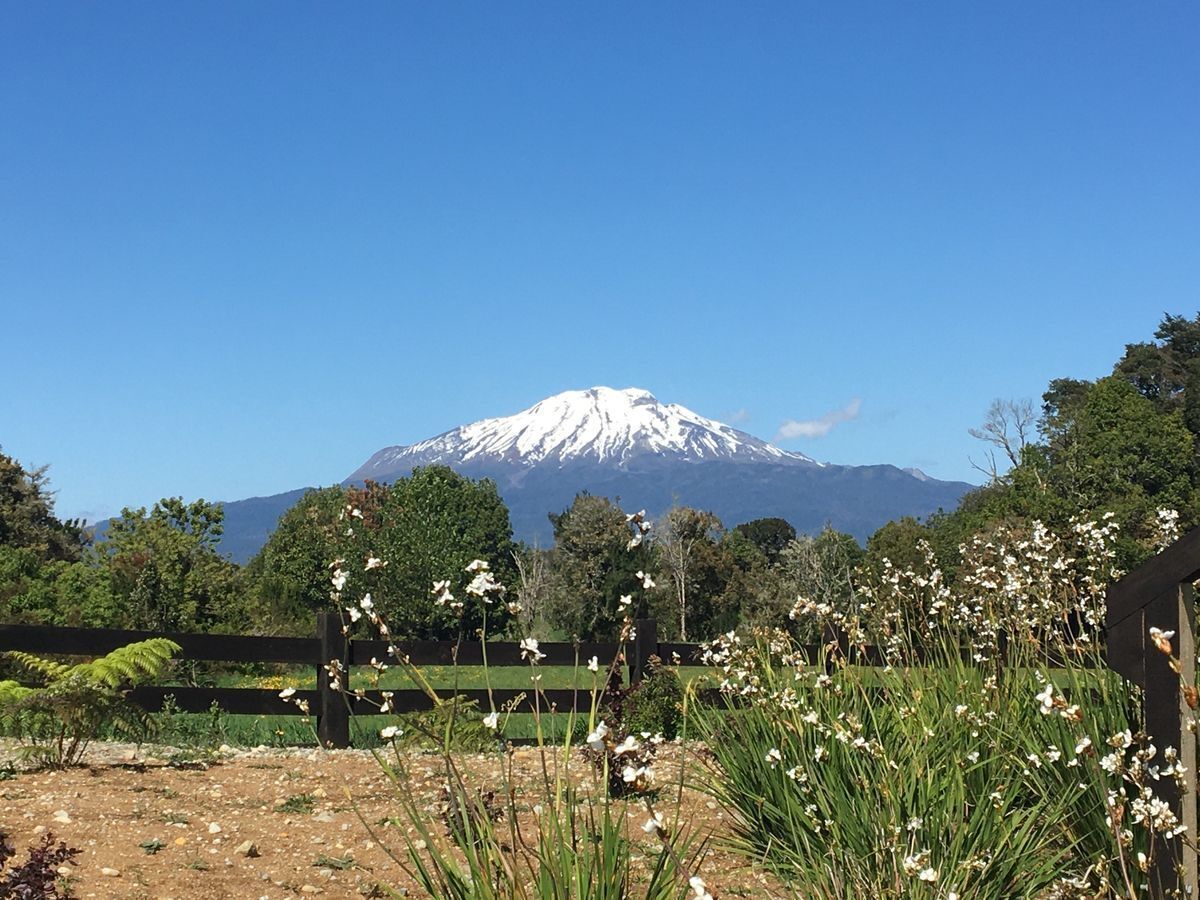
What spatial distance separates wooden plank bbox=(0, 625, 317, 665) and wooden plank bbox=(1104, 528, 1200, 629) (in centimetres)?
694

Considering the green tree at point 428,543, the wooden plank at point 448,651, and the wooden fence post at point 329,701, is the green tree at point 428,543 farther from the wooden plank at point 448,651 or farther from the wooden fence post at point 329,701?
the wooden fence post at point 329,701

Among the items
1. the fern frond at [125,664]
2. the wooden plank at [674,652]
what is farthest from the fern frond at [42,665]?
the wooden plank at [674,652]

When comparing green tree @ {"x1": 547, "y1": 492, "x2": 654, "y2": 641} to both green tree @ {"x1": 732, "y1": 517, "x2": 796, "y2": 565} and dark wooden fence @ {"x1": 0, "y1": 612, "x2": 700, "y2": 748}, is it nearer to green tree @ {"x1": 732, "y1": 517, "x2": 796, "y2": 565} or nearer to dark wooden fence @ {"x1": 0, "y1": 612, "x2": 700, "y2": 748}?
dark wooden fence @ {"x1": 0, "y1": 612, "x2": 700, "y2": 748}

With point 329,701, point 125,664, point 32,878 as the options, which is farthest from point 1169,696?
point 329,701

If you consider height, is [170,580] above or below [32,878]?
above

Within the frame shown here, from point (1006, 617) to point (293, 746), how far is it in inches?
244

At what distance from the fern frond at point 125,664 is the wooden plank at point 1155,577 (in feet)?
20.4

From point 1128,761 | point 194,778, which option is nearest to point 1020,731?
point 1128,761

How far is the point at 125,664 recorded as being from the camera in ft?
26.3

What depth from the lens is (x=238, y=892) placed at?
5332mm

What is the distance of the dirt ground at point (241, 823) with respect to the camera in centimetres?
545

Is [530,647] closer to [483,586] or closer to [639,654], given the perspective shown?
[483,586]

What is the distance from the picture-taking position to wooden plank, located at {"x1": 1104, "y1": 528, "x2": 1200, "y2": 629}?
14.6 feet

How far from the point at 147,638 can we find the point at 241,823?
358cm
